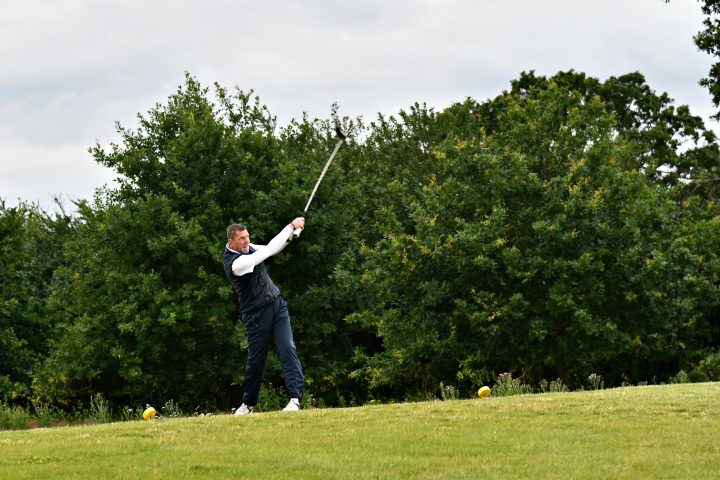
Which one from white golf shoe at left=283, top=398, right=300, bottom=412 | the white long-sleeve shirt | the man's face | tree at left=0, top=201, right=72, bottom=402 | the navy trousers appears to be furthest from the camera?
tree at left=0, top=201, right=72, bottom=402

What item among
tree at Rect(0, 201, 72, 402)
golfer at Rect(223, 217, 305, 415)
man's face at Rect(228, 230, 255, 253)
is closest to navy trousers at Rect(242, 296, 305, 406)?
golfer at Rect(223, 217, 305, 415)

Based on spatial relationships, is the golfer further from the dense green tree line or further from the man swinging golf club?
the dense green tree line

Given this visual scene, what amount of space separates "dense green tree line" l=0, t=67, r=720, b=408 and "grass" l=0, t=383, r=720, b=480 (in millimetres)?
12415

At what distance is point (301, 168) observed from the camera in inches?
1331

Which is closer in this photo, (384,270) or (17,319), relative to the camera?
(384,270)

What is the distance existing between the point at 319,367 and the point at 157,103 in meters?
9.95

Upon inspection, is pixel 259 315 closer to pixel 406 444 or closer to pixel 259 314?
pixel 259 314

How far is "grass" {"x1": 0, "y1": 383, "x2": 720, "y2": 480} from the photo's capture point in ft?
27.9

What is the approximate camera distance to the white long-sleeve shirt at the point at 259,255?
11508 millimetres

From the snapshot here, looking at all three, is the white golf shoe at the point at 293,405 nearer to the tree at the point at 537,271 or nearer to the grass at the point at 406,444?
the grass at the point at 406,444

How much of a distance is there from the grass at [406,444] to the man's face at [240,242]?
1911 mm

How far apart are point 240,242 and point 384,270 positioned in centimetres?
1532

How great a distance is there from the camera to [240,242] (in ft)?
38.8

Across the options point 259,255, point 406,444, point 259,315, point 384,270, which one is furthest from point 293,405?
point 384,270
